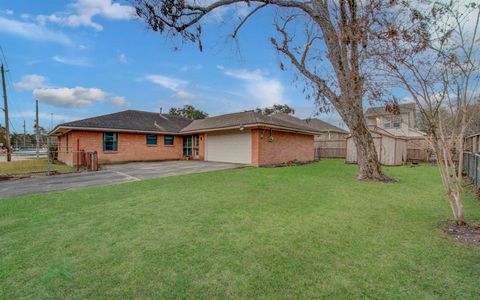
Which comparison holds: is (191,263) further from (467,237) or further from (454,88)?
(454,88)

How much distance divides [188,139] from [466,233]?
1898 cm

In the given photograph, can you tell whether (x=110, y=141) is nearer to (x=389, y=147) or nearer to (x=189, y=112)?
(x=389, y=147)

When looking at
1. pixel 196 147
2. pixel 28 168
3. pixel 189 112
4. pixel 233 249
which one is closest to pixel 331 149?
pixel 196 147

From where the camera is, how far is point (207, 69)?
1470cm

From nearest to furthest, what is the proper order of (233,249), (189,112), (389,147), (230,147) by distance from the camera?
1. (233,249)
2. (389,147)
3. (230,147)
4. (189,112)

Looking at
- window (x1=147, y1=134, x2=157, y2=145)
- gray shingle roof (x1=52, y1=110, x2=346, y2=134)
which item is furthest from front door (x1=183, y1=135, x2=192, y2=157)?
window (x1=147, y1=134, x2=157, y2=145)

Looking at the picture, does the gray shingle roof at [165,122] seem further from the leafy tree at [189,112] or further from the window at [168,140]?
the leafy tree at [189,112]

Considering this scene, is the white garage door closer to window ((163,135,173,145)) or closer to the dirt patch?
window ((163,135,173,145))

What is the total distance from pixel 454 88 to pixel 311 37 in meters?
8.01

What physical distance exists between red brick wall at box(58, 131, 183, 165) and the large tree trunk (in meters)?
14.2

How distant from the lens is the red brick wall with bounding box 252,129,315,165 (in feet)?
49.2

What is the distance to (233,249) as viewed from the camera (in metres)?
3.52

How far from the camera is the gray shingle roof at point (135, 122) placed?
1644 centimetres

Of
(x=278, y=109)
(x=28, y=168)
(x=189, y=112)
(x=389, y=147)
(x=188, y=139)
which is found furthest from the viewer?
(x=278, y=109)
